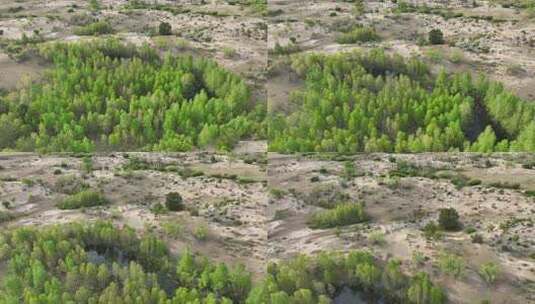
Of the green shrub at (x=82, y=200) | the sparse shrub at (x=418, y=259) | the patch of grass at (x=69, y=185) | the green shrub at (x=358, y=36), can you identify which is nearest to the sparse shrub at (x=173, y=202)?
the green shrub at (x=82, y=200)

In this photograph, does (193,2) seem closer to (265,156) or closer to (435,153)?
(265,156)

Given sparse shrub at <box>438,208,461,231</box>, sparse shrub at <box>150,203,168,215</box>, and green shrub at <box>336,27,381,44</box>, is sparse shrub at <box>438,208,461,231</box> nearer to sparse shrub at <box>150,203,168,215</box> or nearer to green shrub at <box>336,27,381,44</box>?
green shrub at <box>336,27,381,44</box>

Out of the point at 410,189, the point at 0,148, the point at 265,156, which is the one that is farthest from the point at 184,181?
the point at 410,189

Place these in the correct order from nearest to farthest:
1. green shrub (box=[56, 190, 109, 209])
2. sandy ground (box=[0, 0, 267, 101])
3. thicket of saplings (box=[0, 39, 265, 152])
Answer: green shrub (box=[56, 190, 109, 209])
thicket of saplings (box=[0, 39, 265, 152])
sandy ground (box=[0, 0, 267, 101])

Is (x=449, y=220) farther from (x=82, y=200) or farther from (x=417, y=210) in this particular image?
(x=82, y=200)

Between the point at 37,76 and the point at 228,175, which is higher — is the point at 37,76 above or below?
above

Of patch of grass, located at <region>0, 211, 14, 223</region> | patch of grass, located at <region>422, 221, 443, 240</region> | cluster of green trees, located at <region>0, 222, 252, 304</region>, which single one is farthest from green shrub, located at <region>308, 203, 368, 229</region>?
patch of grass, located at <region>0, 211, 14, 223</region>
